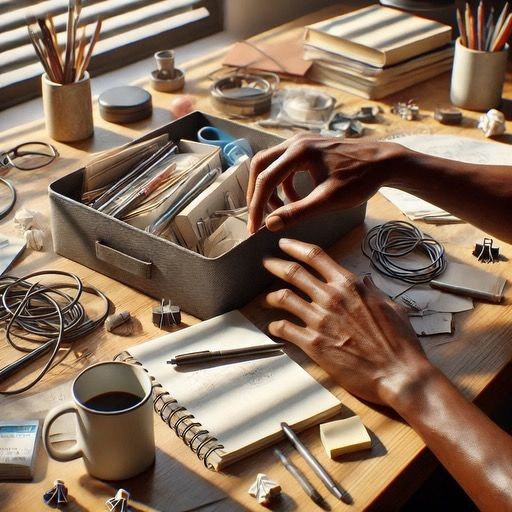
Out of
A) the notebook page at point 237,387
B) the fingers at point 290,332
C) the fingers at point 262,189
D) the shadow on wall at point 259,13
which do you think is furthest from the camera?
the shadow on wall at point 259,13

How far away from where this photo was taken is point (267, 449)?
93cm

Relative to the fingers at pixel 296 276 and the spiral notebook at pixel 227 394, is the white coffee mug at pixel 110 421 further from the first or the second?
the fingers at pixel 296 276

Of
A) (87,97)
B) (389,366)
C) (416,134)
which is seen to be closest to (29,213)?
(87,97)

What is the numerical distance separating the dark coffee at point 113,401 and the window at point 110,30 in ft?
3.66

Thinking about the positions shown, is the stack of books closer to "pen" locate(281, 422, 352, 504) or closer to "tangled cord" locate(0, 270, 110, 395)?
"tangled cord" locate(0, 270, 110, 395)

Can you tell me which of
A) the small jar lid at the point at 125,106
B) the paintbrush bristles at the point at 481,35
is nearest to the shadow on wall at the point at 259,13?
the paintbrush bristles at the point at 481,35

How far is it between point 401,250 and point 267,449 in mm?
484

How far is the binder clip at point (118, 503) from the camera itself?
83 centimetres

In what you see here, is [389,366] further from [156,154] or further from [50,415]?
[156,154]

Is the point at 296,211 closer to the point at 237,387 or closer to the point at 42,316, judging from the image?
the point at 237,387

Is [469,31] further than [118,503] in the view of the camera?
Yes

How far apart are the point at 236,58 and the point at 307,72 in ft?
0.58

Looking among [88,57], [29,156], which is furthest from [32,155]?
[88,57]

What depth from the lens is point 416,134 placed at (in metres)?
1.63
